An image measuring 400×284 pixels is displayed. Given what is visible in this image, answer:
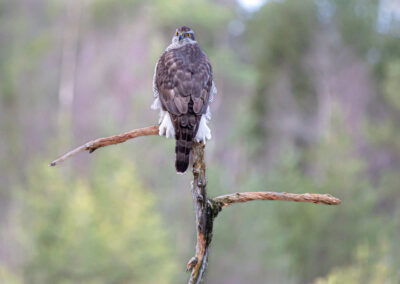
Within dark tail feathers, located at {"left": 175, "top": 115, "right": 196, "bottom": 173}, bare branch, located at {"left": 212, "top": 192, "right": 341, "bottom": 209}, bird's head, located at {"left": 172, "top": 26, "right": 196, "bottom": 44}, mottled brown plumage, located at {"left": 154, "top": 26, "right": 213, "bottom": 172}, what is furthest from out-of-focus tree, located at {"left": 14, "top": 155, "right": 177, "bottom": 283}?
bare branch, located at {"left": 212, "top": 192, "right": 341, "bottom": 209}

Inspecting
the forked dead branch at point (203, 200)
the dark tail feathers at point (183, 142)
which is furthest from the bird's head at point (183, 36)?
the forked dead branch at point (203, 200)

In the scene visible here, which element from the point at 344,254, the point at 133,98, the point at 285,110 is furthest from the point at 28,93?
the point at 344,254

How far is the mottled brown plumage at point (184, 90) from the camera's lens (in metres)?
3.78

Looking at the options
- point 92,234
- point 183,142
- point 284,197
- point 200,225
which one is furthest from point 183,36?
point 92,234

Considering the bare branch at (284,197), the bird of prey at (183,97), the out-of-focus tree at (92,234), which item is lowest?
the out-of-focus tree at (92,234)

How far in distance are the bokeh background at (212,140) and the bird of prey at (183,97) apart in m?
12.4

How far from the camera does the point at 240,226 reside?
19.8 meters

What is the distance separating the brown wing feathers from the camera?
3.76m

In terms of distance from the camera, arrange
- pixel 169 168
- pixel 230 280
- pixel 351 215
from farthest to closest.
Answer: pixel 169 168, pixel 230 280, pixel 351 215

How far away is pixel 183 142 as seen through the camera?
3.71 m

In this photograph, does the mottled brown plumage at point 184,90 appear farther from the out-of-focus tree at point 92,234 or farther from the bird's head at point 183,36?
the out-of-focus tree at point 92,234

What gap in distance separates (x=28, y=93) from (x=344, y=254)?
63.2ft

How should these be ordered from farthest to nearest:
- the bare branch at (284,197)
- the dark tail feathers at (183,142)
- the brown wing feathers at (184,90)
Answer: the brown wing feathers at (184,90) → the dark tail feathers at (183,142) → the bare branch at (284,197)

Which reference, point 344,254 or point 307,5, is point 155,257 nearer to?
point 344,254
